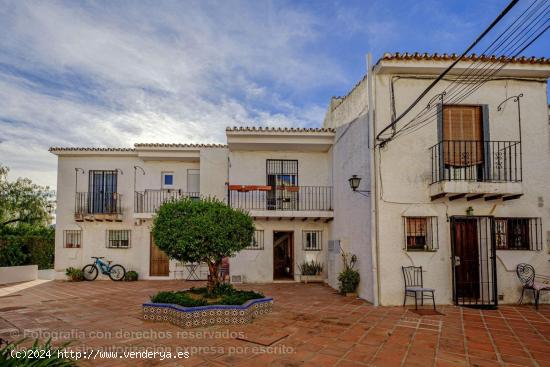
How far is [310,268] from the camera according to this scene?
11680 mm

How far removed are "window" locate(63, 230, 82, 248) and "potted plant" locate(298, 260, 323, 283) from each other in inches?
344

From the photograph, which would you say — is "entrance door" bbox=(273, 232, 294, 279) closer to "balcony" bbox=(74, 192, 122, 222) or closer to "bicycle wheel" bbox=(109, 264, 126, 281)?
"bicycle wheel" bbox=(109, 264, 126, 281)

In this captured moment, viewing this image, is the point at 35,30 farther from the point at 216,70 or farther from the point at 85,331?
the point at 85,331

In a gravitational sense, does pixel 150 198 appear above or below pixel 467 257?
above

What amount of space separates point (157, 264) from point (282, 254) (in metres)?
4.92

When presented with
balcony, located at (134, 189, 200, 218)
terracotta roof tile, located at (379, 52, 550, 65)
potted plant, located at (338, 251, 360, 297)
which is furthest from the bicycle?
terracotta roof tile, located at (379, 52, 550, 65)

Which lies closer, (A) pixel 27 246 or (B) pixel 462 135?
(B) pixel 462 135

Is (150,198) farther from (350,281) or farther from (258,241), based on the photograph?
(350,281)

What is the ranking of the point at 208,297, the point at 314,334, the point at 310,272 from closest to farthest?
the point at 314,334 < the point at 208,297 < the point at 310,272

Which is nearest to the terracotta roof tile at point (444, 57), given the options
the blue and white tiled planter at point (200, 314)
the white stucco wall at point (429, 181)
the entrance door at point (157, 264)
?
the white stucco wall at point (429, 181)

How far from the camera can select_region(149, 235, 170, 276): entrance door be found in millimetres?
12680

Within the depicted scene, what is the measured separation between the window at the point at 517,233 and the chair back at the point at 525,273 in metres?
0.44

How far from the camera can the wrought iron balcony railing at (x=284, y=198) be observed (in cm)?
1178

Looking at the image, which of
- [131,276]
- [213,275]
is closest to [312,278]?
[213,275]
